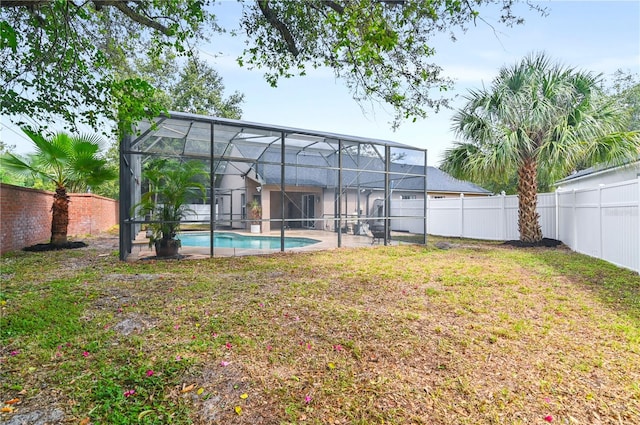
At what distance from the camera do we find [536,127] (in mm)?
9266

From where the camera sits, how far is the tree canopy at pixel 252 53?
4398 mm

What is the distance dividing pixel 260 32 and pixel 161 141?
7594 millimetres

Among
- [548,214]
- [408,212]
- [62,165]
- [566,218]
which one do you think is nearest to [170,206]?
[62,165]

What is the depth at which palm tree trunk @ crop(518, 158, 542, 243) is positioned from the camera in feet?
32.4

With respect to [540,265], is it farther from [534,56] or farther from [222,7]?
[222,7]

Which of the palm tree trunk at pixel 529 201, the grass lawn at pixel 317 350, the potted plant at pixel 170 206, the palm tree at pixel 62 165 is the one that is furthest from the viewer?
the palm tree trunk at pixel 529 201

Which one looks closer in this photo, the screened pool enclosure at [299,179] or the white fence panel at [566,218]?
the white fence panel at [566,218]

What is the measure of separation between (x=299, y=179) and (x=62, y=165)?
9.65 metres

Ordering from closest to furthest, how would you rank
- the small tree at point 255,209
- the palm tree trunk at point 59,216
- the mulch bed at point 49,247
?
the mulch bed at point 49,247
the palm tree trunk at point 59,216
the small tree at point 255,209

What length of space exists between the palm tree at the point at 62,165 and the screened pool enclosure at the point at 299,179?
39.5 inches

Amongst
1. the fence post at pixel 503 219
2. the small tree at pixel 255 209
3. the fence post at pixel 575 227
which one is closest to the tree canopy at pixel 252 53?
the fence post at pixel 575 227

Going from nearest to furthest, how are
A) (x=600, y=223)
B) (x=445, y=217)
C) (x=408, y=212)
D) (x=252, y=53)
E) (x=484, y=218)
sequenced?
1. (x=252, y=53)
2. (x=600, y=223)
3. (x=484, y=218)
4. (x=445, y=217)
5. (x=408, y=212)

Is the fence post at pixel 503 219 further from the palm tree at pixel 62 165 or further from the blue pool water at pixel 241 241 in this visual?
the palm tree at pixel 62 165

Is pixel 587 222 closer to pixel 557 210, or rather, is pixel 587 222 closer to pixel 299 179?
pixel 557 210
